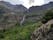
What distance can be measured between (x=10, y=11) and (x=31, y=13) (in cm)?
188

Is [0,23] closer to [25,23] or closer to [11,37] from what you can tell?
[25,23]

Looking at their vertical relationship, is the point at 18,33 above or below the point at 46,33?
below

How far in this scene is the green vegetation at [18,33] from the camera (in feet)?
31.8

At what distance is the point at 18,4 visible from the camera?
16266mm

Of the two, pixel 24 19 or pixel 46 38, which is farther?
pixel 24 19

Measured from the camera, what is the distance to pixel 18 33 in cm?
1038

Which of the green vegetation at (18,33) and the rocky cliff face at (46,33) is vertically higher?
the rocky cliff face at (46,33)

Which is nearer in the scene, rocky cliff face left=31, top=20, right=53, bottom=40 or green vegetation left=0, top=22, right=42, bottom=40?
rocky cliff face left=31, top=20, right=53, bottom=40

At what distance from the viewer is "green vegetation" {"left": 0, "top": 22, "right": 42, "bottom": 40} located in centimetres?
970

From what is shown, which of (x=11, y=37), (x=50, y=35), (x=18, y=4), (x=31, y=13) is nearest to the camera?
(x=50, y=35)

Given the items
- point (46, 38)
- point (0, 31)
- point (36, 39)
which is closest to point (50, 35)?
point (46, 38)

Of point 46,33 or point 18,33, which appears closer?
point 46,33

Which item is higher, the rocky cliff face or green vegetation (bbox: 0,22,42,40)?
the rocky cliff face

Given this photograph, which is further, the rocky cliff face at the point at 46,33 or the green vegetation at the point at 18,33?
the green vegetation at the point at 18,33
